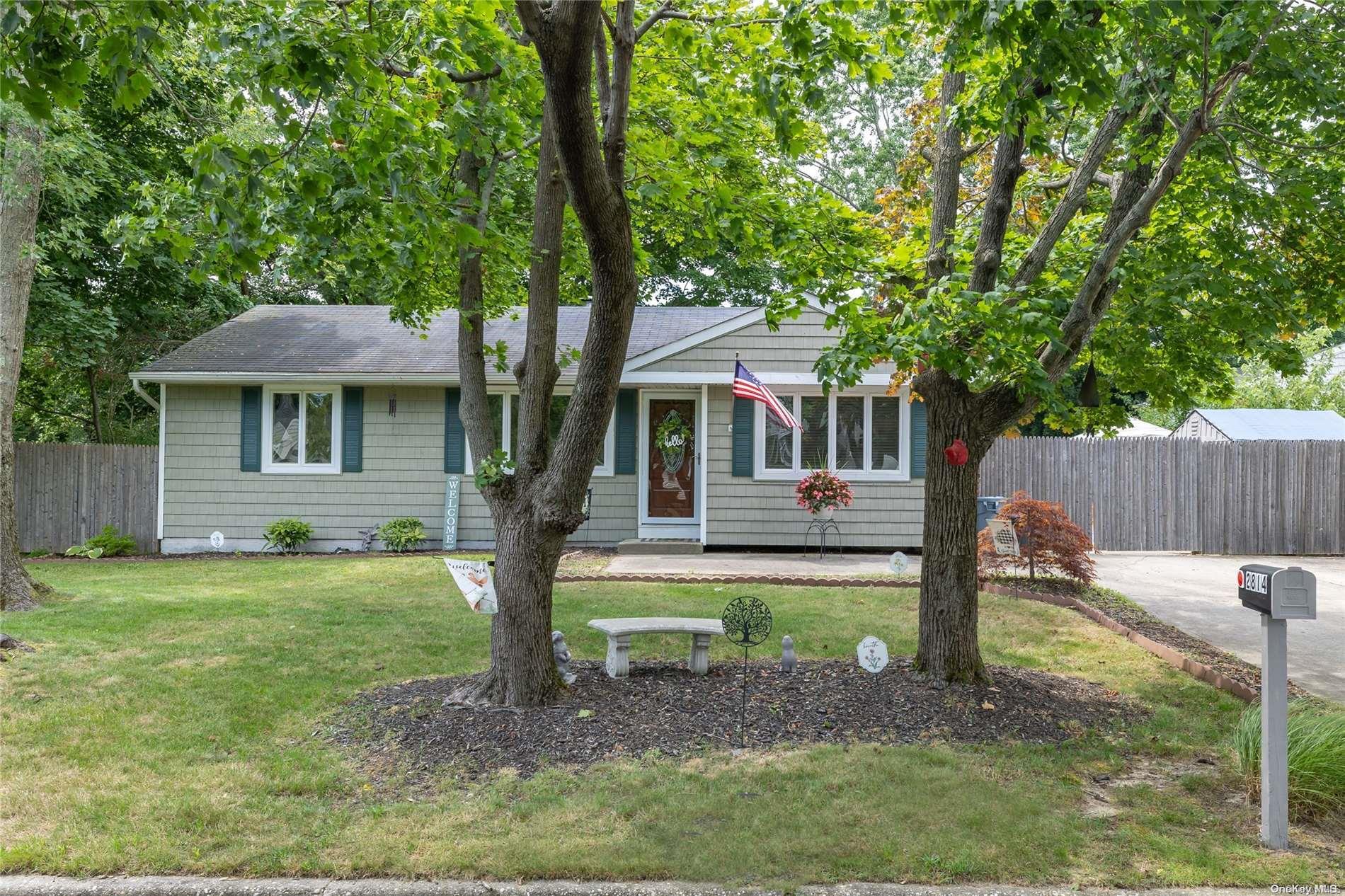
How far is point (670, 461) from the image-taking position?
46.4 ft

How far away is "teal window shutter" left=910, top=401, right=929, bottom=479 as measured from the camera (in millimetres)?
13180

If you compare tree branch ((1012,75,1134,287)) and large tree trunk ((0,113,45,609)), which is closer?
tree branch ((1012,75,1134,287))

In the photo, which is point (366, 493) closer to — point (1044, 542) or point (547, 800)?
point (1044, 542)

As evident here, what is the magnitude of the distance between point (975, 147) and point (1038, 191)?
1.97m

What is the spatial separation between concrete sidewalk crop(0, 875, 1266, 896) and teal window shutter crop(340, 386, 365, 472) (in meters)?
11.1

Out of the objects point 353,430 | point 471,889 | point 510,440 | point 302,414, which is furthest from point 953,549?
point 302,414

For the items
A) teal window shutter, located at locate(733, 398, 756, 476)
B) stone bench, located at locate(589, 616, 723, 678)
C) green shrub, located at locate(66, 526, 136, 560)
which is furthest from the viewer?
green shrub, located at locate(66, 526, 136, 560)

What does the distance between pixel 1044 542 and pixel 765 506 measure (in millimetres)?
4282

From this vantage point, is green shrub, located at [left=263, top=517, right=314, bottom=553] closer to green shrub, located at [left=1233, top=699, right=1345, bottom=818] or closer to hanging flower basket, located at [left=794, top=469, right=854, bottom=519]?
hanging flower basket, located at [left=794, top=469, right=854, bottom=519]

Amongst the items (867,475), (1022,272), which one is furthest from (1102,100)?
(867,475)

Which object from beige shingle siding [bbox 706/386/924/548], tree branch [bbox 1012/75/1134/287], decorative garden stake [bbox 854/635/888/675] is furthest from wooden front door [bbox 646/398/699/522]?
tree branch [bbox 1012/75/1134/287]

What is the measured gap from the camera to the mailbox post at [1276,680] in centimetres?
387

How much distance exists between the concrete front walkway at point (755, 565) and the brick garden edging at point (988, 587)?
0.28 meters

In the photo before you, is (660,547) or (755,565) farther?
(660,547)
